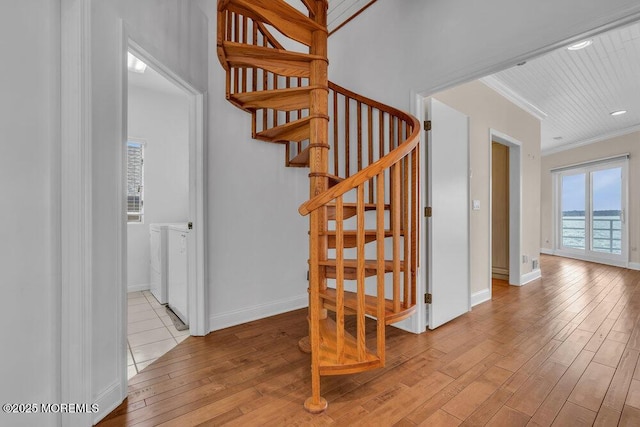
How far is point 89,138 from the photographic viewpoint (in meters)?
1.30

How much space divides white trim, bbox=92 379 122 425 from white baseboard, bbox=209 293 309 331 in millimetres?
880

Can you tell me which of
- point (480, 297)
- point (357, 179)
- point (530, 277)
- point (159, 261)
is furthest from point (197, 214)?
point (530, 277)

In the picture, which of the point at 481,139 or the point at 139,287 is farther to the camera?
the point at 139,287

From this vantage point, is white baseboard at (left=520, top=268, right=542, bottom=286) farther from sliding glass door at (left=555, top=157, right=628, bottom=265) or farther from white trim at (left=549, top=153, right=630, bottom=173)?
white trim at (left=549, top=153, right=630, bottom=173)

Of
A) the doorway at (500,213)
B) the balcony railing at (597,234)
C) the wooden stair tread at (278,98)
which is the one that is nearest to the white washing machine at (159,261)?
the wooden stair tread at (278,98)

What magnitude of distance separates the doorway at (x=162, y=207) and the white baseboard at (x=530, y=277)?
4.06 metres

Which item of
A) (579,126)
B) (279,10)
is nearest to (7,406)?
(279,10)

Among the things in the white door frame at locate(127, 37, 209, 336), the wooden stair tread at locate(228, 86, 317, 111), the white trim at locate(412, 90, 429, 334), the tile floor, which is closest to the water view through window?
the white trim at locate(412, 90, 429, 334)

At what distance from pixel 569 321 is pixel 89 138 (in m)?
3.78

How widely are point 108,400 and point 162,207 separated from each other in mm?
2884

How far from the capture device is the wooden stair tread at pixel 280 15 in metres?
1.68

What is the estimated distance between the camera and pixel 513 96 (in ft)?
12.2

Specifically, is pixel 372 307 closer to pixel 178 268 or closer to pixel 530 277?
pixel 178 268

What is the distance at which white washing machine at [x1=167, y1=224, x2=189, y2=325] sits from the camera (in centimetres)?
243
